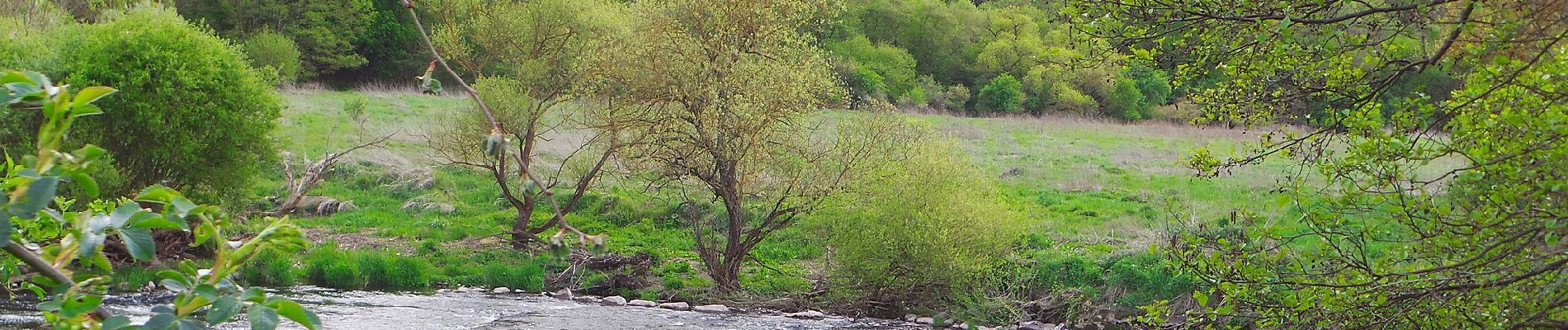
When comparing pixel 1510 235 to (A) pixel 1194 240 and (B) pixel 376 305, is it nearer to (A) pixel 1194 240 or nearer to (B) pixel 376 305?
(A) pixel 1194 240

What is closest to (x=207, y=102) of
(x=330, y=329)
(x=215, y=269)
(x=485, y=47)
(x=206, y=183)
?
(x=206, y=183)

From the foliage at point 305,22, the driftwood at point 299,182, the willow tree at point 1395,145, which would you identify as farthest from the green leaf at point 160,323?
the foliage at point 305,22

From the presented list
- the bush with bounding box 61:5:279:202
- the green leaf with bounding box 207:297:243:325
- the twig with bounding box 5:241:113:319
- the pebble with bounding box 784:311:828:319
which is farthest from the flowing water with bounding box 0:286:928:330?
the green leaf with bounding box 207:297:243:325

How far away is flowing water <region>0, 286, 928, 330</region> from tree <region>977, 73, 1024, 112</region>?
33.4 m

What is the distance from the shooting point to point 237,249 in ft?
6.64

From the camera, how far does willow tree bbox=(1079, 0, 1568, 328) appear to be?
6.29 meters

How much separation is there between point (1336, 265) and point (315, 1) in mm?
51039

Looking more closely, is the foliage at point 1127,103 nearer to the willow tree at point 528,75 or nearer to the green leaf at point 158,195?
the willow tree at point 528,75

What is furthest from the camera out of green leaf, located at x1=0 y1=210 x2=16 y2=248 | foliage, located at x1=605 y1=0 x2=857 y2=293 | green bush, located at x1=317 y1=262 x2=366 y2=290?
green bush, located at x1=317 y1=262 x2=366 y2=290

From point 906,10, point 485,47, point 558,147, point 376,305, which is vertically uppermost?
point 906,10

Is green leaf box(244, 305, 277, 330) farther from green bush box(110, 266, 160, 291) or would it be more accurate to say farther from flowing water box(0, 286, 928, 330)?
green bush box(110, 266, 160, 291)

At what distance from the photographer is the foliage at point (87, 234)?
1637mm

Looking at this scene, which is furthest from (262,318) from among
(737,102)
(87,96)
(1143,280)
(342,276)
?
(342,276)

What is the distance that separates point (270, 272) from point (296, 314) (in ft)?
69.0
